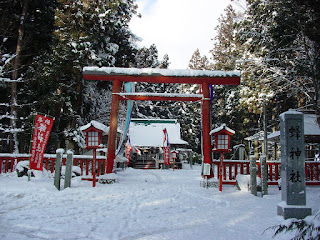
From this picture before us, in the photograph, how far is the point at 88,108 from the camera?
62.0 feet

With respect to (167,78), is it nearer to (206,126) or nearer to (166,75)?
(166,75)

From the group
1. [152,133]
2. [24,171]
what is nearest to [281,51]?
[24,171]

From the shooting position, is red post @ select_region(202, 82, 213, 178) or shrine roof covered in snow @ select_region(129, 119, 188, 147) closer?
red post @ select_region(202, 82, 213, 178)

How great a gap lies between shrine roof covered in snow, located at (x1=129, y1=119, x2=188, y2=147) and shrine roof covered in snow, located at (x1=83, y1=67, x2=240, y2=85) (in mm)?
12942

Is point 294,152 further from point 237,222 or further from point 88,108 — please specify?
point 88,108

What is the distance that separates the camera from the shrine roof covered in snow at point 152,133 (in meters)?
23.3

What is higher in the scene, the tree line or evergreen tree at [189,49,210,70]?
evergreen tree at [189,49,210,70]

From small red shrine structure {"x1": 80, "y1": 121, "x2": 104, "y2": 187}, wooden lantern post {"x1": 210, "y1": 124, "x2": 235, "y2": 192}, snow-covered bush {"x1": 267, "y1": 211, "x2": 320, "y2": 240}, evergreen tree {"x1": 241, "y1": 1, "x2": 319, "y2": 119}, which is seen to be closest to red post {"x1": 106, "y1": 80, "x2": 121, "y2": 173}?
small red shrine structure {"x1": 80, "y1": 121, "x2": 104, "y2": 187}

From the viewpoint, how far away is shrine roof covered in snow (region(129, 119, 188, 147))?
2327 cm

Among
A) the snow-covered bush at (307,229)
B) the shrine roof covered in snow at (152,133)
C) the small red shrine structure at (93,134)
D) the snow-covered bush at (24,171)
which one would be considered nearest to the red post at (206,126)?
the small red shrine structure at (93,134)

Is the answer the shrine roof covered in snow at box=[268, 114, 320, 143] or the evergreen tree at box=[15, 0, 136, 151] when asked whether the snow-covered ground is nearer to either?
the shrine roof covered in snow at box=[268, 114, 320, 143]

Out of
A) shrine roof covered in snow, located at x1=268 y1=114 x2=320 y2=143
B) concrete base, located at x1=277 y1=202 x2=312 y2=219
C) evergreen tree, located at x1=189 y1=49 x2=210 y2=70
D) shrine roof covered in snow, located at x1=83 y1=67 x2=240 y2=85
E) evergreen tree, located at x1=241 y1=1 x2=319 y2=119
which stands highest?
evergreen tree, located at x1=189 y1=49 x2=210 y2=70

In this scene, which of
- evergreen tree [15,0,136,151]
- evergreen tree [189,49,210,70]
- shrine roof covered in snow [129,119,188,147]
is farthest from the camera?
evergreen tree [189,49,210,70]

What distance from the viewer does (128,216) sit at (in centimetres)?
489
